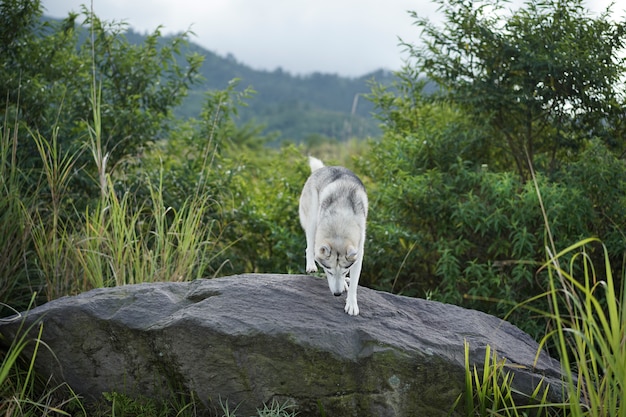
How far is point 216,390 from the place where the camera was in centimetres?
443

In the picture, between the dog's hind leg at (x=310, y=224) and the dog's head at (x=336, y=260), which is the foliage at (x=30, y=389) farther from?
the dog's hind leg at (x=310, y=224)

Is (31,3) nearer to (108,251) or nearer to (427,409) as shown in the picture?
(108,251)

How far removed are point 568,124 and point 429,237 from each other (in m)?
2.15

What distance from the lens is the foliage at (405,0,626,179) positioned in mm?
7395

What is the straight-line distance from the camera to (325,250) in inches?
188

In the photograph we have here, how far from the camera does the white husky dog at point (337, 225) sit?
4.78 metres

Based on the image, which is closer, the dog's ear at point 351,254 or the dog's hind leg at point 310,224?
the dog's ear at point 351,254

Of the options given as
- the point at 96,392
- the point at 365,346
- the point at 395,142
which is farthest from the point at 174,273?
the point at 395,142

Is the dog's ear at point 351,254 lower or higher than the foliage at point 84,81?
lower

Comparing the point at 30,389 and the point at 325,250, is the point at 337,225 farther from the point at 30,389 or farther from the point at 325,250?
the point at 30,389

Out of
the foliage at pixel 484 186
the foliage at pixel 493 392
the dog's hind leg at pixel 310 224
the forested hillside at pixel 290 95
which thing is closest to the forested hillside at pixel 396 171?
the foliage at pixel 484 186

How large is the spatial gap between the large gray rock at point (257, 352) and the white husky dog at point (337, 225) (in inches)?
10.2

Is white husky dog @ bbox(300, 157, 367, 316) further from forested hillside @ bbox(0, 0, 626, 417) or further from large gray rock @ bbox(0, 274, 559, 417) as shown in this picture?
forested hillside @ bbox(0, 0, 626, 417)

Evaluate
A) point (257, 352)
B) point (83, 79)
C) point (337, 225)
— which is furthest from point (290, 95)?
point (257, 352)
